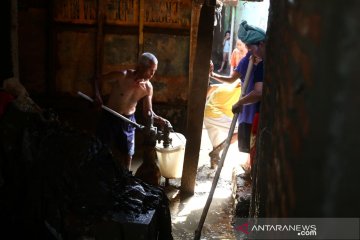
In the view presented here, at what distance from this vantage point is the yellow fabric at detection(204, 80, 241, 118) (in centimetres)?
688

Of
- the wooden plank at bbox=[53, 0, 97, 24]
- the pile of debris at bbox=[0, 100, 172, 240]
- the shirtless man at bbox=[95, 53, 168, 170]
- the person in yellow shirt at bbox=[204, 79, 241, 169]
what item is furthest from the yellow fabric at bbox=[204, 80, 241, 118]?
the pile of debris at bbox=[0, 100, 172, 240]

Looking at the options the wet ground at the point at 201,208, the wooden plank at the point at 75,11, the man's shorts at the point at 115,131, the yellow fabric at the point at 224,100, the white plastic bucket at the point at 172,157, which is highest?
the wooden plank at the point at 75,11

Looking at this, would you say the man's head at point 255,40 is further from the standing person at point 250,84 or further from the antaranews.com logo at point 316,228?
the antaranews.com logo at point 316,228

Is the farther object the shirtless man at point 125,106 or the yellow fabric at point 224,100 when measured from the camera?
the yellow fabric at point 224,100

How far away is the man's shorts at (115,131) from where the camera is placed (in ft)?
18.3

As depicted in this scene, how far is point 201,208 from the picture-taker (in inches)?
212

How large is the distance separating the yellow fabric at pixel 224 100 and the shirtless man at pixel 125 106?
1.53m

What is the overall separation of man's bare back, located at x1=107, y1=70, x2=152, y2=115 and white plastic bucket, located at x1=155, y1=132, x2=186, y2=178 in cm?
81

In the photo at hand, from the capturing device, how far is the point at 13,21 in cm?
418

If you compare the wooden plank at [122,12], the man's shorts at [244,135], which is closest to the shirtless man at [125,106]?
the man's shorts at [244,135]

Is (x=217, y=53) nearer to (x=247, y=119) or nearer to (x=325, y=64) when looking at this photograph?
(x=247, y=119)

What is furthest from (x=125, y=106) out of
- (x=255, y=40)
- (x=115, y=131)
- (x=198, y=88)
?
(x=255, y=40)

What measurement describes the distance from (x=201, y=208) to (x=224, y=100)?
2.38 metres

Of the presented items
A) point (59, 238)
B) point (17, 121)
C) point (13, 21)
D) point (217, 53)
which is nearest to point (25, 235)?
point (59, 238)
